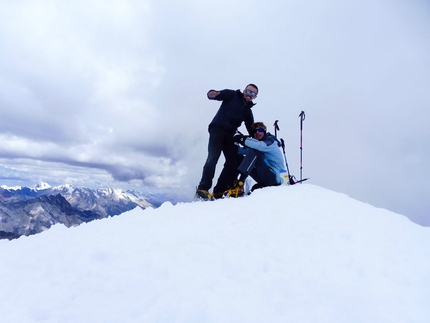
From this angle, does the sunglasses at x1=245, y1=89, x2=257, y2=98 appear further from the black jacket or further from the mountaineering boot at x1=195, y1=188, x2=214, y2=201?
the mountaineering boot at x1=195, y1=188, x2=214, y2=201

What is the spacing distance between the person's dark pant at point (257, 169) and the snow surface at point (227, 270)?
3.01 meters

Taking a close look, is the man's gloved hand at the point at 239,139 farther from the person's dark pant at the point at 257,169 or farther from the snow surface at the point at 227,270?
the snow surface at the point at 227,270

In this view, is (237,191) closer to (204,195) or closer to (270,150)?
(204,195)

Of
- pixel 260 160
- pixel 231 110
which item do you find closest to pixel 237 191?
pixel 260 160

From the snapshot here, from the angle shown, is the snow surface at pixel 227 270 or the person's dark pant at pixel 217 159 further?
the person's dark pant at pixel 217 159

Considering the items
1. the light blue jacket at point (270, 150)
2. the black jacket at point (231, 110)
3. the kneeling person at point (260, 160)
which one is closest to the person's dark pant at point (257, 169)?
the kneeling person at point (260, 160)

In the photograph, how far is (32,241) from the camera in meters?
5.91

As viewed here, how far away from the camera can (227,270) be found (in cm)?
399

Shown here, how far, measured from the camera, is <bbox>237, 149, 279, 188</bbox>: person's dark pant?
924 cm

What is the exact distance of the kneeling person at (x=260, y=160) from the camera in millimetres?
9125

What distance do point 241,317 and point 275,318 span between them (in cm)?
42

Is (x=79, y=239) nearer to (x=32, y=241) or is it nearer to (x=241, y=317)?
(x=32, y=241)

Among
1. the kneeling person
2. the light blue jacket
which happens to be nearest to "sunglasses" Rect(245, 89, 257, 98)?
the kneeling person

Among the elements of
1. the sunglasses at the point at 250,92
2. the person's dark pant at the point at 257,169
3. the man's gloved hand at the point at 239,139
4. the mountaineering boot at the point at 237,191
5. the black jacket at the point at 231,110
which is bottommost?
the mountaineering boot at the point at 237,191
